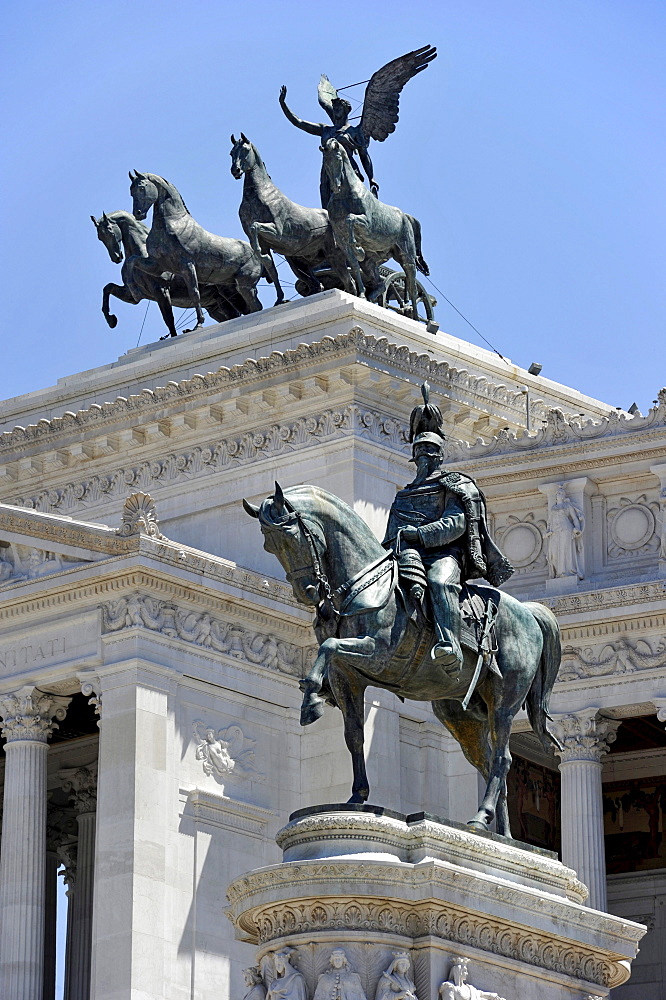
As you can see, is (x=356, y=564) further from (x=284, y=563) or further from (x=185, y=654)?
(x=185, y=654)

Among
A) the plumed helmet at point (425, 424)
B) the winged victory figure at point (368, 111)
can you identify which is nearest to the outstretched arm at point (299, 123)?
the winged victory figure at point (368, 111)

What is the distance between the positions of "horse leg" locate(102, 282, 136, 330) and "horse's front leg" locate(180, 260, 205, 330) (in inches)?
69.7

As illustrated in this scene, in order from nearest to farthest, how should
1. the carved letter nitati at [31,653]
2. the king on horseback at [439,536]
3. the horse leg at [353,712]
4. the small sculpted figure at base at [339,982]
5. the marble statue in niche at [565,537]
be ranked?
1. the small sculpted figure at base at [339,982]
2. the horse leg at [353,712]
3. the king on horseback at [439,536]
4. the carved letter nitati at [31,653]
5. the marble statue in niche at [565,537]

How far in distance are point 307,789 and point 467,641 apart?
17.3 m

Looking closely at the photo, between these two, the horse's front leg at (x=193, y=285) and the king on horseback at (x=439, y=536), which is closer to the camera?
the king on horseback at (x=439, y=536)

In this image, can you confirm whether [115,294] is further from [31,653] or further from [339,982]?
[339,982]

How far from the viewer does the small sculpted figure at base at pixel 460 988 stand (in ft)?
79.3

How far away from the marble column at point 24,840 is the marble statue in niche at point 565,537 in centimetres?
799

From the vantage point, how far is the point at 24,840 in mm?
40875

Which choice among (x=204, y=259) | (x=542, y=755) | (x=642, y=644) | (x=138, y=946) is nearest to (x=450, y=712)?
(x=138, y=946)

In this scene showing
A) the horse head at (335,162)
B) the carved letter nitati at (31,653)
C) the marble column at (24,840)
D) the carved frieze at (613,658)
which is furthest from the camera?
the horse head at (335,162)

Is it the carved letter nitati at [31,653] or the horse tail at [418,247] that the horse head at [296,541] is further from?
the horse tail at [418,247]

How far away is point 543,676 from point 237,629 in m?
15.4

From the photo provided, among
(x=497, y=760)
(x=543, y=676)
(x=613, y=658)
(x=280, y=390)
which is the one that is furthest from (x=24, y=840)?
(x=497, y=760)
